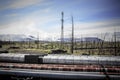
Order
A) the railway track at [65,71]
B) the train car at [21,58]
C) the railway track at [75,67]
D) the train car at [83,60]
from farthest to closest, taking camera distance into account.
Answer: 1. the train car at [21,58]
2. the train car at [83,60]
3. the railway track at [75,67]
4. the railway track at [65,71]

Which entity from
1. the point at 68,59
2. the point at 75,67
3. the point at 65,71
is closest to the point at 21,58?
the point at 68,59

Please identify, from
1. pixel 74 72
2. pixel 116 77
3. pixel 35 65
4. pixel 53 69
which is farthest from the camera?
pixel 35 65

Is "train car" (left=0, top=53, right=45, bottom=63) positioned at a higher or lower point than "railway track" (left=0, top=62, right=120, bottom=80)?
higher

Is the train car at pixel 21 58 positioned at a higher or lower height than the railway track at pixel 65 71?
higher

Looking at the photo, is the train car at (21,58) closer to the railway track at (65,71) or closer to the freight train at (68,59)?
the freight train at (68,59)

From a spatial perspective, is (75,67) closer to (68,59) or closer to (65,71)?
(65,71)

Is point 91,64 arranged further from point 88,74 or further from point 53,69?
point 53,69

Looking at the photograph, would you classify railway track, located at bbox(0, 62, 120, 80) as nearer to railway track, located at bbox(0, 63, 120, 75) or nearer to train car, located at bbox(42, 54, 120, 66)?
railway track, located at bbox(0, 63, 120, 75)

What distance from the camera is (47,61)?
23.9 m

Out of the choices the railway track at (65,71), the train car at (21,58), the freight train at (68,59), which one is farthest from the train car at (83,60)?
the train car at (21,58)

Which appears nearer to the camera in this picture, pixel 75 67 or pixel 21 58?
pixel 75 67

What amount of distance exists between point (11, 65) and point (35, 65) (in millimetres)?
3896

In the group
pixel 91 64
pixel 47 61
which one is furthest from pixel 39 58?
pixel 91 64

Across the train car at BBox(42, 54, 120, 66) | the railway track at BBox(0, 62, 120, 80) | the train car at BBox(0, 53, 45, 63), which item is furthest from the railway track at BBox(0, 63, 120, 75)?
the train car at BBox(0, 53, 45, 63)
